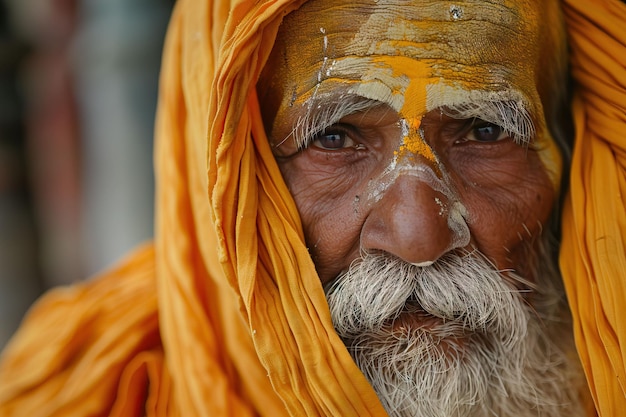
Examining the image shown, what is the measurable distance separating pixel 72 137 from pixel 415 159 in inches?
167

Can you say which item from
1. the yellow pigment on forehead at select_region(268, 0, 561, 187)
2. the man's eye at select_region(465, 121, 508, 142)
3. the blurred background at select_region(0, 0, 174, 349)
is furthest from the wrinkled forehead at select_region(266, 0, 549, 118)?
the blurred background at select_region(0, 0, 174, 349)

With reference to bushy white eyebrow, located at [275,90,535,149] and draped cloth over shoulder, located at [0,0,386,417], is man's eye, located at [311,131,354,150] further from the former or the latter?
draped cloth over shoulder, located at [0,0,386,417]

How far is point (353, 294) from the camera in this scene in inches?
67.6

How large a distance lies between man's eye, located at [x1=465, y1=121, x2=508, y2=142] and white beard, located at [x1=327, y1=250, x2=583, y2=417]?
31cm

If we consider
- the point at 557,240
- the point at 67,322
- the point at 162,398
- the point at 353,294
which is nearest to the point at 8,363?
the point at 67,322

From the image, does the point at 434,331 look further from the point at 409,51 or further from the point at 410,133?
the point at 409,51

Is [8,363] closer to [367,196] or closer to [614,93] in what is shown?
[367,196]

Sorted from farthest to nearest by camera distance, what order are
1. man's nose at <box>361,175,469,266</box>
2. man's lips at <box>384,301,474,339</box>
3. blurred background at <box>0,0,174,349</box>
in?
blurred background at <box>0,0,174,349</box> < man's lips at <box>384,301,474,339</box> < man's nose at <box>361,175,469,266</box>

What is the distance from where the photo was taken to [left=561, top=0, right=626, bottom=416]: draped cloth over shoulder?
1.68 m

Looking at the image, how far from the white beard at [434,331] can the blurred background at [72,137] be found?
2.80 meters

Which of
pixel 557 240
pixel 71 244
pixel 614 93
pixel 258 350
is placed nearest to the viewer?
pixel 258 350

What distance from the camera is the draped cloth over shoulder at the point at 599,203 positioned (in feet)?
5.53

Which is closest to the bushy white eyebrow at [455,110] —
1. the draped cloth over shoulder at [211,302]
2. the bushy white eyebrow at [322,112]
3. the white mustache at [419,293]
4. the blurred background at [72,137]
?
the bushy white eyebrow at [322,112]

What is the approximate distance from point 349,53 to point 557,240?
0.78 meters
